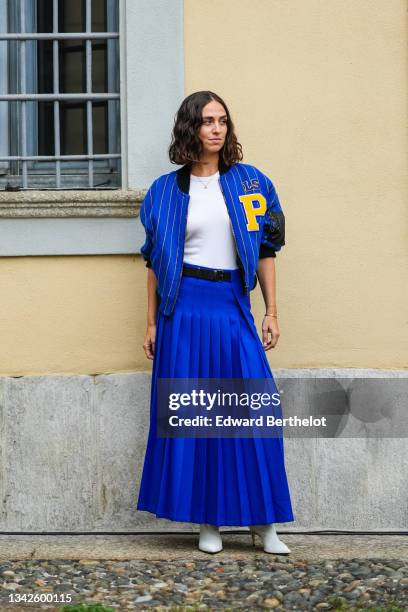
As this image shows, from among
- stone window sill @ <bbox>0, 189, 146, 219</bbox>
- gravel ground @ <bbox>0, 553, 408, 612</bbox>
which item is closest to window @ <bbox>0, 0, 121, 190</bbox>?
stone window sill @ <bbox>0, 189, 146, 219</bbox>

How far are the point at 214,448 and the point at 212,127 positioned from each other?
142cm

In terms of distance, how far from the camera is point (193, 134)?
5.20 m

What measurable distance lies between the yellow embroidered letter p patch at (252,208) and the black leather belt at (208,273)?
23cm

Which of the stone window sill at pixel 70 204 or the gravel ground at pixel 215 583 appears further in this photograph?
the stone window sill at pixel 70 204

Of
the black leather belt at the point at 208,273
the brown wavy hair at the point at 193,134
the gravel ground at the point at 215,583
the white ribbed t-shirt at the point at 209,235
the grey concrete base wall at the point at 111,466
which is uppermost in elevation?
the brown wavy hair at the point at 193,134

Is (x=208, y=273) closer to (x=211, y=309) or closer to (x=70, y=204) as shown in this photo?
(x=211, y=309)

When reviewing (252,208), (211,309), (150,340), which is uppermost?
(252,208)

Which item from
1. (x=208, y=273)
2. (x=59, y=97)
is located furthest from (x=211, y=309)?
(x=59, y=97)

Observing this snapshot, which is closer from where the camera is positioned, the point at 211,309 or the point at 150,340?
the point at 211,309

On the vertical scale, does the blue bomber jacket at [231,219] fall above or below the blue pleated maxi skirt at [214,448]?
above

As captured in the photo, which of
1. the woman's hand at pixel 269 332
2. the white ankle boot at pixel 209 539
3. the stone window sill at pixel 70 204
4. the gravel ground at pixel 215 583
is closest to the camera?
the gravel ground at pixel 215 583

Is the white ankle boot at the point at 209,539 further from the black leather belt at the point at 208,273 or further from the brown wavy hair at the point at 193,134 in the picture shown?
the brown wavy hair at the point at 193,134

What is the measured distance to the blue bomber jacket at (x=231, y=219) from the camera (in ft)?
17.0

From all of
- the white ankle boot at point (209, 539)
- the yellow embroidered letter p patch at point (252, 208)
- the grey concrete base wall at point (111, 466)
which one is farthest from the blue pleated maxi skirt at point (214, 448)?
the grey concrete base wall at point (111, 466)
